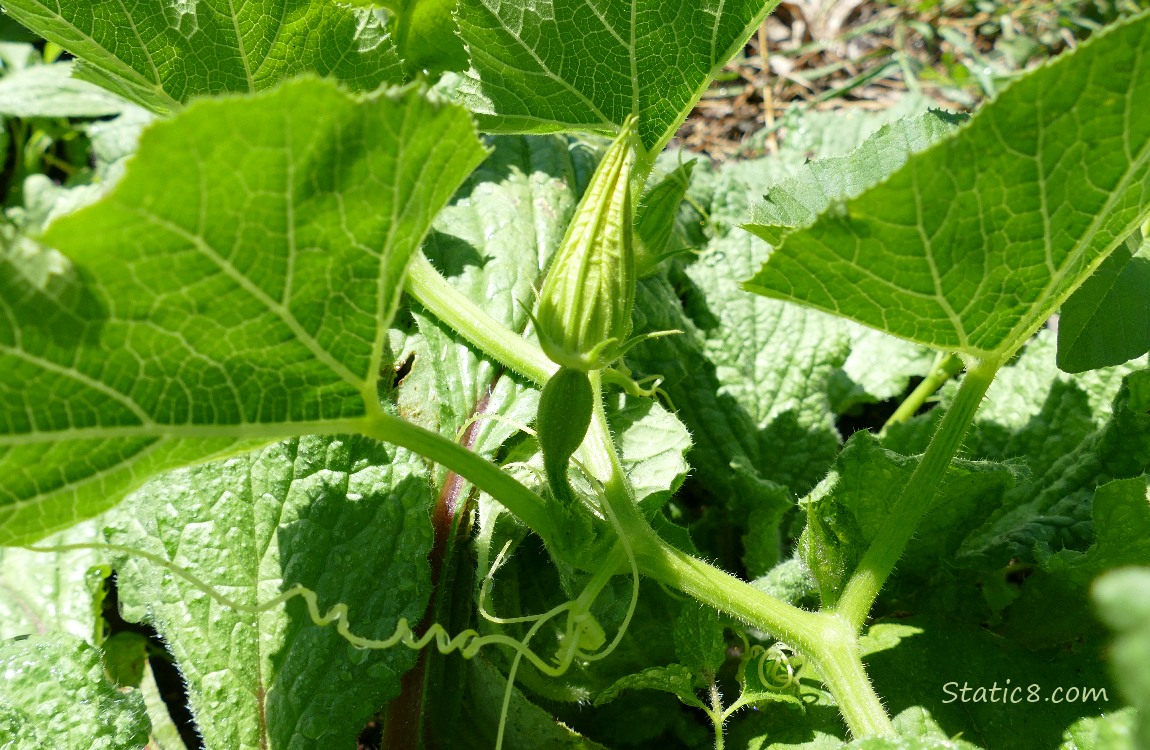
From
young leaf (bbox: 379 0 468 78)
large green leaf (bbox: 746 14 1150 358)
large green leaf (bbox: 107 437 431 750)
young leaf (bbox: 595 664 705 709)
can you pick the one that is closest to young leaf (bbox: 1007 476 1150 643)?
large green leaf (bbox: 746 14 1150 358)

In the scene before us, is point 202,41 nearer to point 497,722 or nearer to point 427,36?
point 427,36

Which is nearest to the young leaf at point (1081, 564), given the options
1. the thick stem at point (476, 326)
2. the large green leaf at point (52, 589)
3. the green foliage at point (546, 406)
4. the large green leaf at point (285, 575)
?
the green foliage at point (546, 406)

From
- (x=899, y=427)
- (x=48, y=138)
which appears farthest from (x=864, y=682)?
(x=48, y=138)

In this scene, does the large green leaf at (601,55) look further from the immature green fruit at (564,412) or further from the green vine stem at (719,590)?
the immature green fruit at (564,412)

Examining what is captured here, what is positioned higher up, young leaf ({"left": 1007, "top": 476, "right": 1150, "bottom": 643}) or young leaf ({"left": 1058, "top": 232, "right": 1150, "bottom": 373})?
young leaf ({"left": 1058, "top": 232, "right": 1150, "bottom": 373})

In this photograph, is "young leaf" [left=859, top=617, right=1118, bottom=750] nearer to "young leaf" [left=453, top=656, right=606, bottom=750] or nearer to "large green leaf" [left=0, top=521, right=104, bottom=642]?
"young leaf" [left=453, top=656, right=606, bottom=750]

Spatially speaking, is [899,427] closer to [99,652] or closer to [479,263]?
[479,263]

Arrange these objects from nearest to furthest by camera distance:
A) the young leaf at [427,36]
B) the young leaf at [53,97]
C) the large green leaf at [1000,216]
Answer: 1. the large green leaf at [1000,216]
2. the young leaf at [427,36]
3. the young leaf at [53,97]
